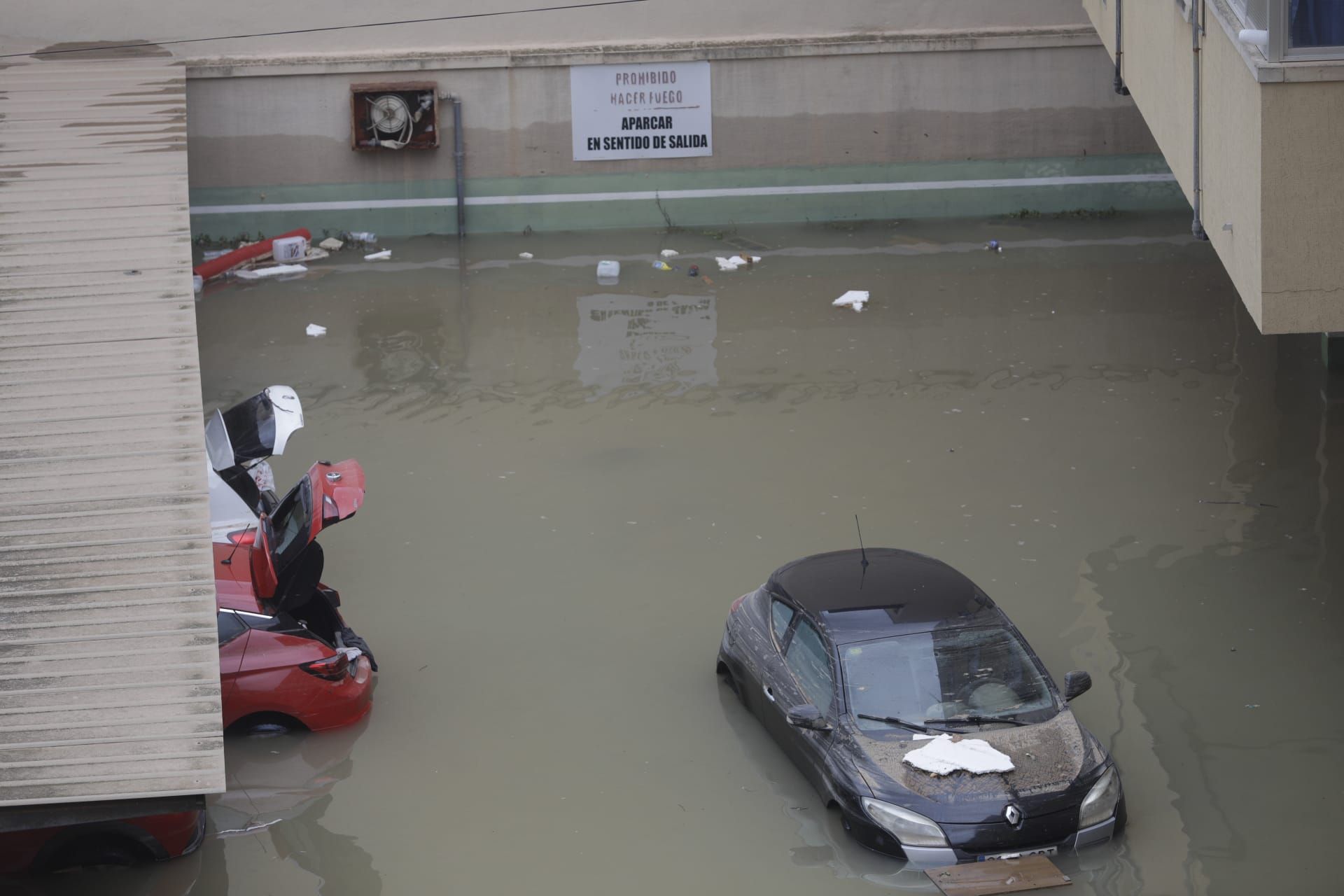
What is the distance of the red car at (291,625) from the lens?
864 centimetres

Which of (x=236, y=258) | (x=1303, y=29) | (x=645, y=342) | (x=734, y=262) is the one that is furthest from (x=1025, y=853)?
(x=236, y=258)

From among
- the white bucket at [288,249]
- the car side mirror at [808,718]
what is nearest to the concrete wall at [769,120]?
the white bucket at [288,249]

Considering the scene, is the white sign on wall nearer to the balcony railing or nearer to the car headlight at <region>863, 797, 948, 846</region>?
the balcony railing

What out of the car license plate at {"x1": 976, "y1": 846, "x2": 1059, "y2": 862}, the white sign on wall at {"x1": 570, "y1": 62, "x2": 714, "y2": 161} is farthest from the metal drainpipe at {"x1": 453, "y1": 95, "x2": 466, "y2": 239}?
the car license plate at {"x1": 976, "y1": 846, "x2": 1059, "y2": 862}

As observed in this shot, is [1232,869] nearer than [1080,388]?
Yes

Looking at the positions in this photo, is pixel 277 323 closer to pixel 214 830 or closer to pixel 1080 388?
pixel 1080 388

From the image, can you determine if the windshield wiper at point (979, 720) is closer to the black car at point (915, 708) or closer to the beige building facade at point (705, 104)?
the black car at point (915, 708)

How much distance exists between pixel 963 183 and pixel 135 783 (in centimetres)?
1919

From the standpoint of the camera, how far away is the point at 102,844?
7453 millimetres

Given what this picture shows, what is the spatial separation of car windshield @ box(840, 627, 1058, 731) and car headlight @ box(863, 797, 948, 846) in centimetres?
52

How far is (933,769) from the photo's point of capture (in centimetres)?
744

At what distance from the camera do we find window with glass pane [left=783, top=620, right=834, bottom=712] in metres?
8.10

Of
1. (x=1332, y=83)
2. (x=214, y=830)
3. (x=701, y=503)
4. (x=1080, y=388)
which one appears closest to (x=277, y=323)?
(x=701, y=503)

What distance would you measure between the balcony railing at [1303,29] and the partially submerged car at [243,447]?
6806mm
